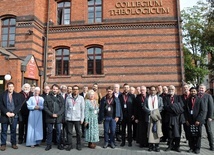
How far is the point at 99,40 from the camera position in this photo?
16.4m

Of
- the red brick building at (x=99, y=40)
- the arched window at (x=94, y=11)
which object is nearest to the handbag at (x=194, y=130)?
the red brick building at (x=99, y=40)

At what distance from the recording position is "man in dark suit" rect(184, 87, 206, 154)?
7.04 metres

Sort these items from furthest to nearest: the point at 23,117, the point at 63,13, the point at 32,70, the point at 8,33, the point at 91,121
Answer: the point at 63,13
the point at 8,33
the point at 32,70
the point at 23,117
the point at 91,121

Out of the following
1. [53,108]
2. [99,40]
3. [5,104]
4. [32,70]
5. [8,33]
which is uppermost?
[8,33]

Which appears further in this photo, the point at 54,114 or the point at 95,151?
the point at 54,114

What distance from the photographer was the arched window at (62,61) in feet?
55.4

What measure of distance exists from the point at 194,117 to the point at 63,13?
43.6ft

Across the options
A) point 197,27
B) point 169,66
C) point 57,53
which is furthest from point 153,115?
point 197,27

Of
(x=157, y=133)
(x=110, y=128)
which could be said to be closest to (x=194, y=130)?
(x=157, y=133)

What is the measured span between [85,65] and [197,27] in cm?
1727

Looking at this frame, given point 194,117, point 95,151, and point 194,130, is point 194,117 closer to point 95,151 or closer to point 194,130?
point 194,130

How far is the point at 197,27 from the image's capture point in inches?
1093

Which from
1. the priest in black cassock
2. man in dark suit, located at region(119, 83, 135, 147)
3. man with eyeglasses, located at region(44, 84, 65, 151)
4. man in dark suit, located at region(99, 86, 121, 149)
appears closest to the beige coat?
the priest in black cassock

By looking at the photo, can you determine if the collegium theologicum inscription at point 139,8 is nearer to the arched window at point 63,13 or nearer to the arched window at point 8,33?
the arched window at point 63,13
